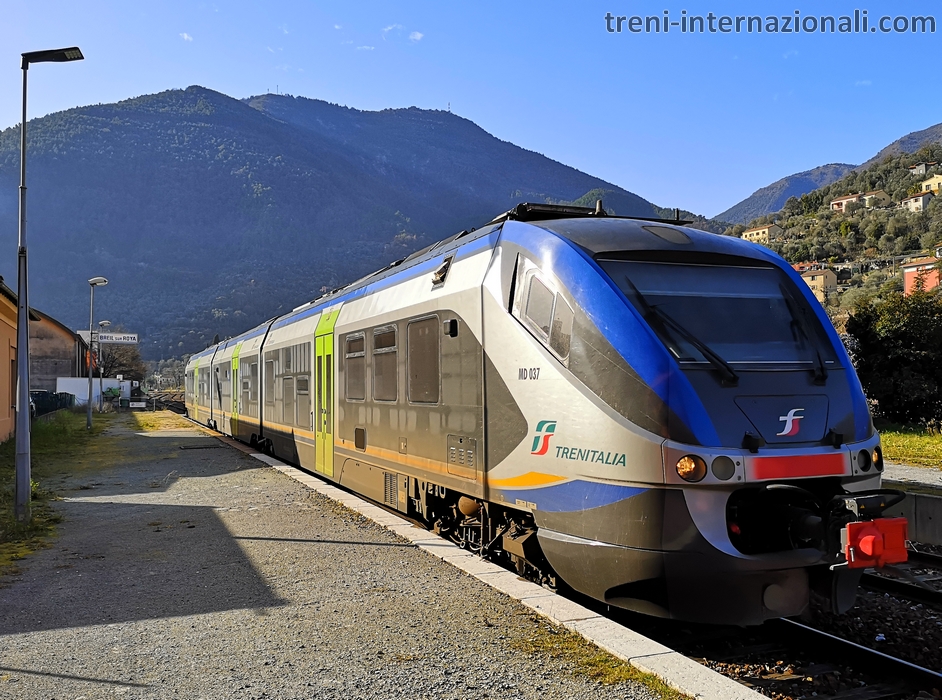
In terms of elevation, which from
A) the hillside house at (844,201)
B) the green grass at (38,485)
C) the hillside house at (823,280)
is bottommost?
the green grass at (38,485)

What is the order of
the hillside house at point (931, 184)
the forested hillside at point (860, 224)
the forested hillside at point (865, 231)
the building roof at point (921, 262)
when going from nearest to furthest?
the building roof at point (921, 262) < the forested hillside at point (865, 231) < the forested hillside at point (860, 224) < the hillside house at point (931, 184)

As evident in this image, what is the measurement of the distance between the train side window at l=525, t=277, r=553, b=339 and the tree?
20.7 m

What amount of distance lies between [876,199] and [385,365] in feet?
369

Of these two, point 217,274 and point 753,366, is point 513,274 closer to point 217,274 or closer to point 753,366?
point 753,366

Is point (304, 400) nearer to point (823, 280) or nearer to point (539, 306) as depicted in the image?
point (539, 306)

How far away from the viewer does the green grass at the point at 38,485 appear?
362 inches

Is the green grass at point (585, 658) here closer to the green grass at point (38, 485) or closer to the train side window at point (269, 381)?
the green grass at point (38, 485)

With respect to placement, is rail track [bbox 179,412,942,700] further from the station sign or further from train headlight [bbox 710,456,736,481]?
the station sign

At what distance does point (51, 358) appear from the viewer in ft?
232

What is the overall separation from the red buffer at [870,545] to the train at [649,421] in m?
0.01

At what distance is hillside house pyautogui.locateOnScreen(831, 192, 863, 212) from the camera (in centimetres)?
10638

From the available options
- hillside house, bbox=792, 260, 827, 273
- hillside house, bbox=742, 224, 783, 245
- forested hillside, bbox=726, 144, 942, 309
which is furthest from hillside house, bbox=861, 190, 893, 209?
hillside house, bbox=792, 260, 827, 273

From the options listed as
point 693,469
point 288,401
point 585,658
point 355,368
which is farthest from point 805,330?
point 288,401

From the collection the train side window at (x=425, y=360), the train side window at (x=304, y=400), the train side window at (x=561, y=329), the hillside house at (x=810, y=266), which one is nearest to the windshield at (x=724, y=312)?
the train side window at (x=561, y=329)
